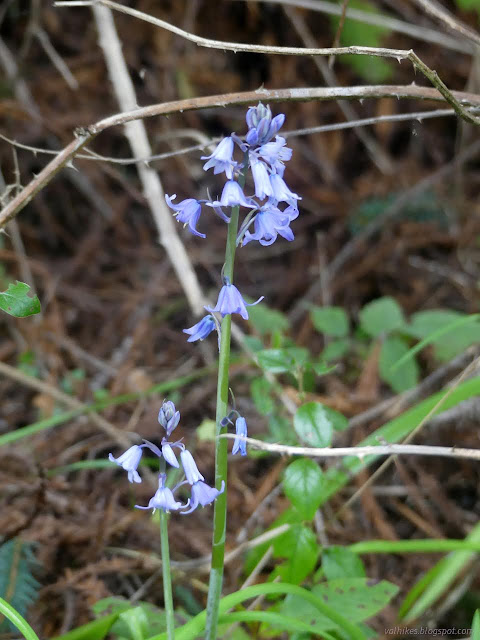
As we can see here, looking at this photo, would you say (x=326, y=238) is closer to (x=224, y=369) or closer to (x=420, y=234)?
(x=420, y=234)

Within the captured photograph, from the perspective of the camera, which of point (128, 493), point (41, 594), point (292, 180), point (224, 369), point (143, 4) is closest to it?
point (224, 369)

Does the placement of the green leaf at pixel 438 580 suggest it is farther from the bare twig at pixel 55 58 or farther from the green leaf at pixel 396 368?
the bare twig at pixel 55 58

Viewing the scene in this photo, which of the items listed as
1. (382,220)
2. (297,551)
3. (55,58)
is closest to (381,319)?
(382,220)

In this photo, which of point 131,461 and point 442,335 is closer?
point 131,461

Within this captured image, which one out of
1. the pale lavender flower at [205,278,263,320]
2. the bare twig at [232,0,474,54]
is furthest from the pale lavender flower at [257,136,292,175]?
the bare twig at [232,0,474,54]

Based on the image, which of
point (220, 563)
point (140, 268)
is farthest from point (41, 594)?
point (140, 268)

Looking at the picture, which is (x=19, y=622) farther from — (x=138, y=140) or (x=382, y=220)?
(x=382, y=220)

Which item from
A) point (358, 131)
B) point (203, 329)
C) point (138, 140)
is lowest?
point (203, 329)
